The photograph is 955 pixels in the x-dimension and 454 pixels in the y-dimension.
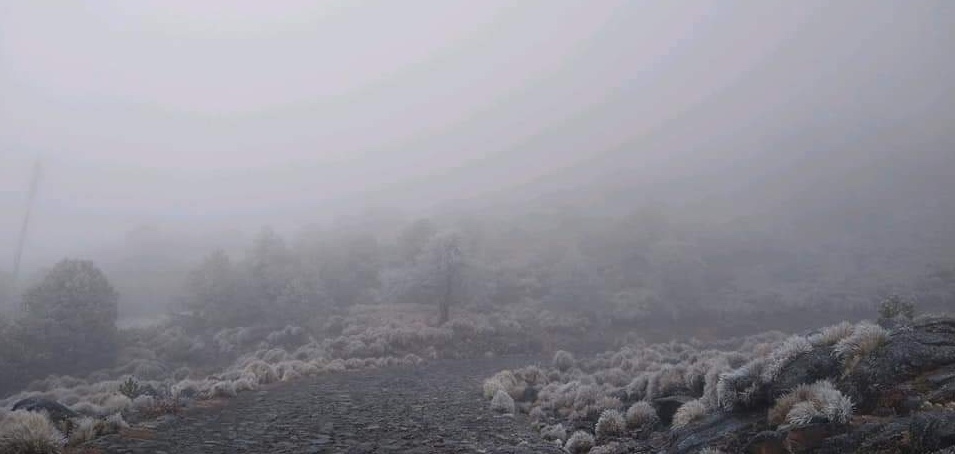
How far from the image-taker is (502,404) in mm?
20844

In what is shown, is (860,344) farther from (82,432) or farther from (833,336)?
(82,432)

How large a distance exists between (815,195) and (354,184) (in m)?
146

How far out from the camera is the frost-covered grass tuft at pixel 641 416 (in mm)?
14938

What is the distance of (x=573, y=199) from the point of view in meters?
130

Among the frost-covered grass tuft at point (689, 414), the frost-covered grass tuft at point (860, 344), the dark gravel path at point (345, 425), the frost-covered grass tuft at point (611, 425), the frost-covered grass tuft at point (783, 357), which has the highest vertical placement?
the frost-covered grass tuft at point (860, 344)

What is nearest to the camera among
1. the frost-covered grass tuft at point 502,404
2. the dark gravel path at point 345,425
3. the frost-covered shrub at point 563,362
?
the dark gravel path at point 345,425

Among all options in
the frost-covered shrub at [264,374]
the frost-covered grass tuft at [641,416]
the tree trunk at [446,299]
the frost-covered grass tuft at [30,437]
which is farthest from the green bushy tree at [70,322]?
the frost-covered grass tuft at [641,416]

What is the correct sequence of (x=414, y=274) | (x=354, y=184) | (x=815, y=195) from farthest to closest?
1. (x=354, y=184)
2. (x=815, y=195)
3. (x=414, y=274)

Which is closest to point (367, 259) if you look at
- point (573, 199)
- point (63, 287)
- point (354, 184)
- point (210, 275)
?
point (210, 275)

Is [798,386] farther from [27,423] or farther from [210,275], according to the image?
[210,275]

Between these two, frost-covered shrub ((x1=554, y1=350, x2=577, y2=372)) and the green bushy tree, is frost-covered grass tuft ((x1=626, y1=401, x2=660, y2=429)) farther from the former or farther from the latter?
the green bushy tree

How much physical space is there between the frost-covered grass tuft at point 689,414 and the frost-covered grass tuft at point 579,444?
2431 mm

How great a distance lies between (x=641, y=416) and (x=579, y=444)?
2245 millimetres

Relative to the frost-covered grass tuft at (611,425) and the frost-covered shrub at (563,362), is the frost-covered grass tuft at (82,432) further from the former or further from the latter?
the frost-covered shrub at (563,362)
